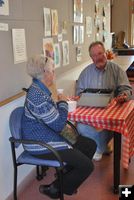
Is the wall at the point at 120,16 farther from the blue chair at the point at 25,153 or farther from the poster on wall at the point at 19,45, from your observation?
the blue chair at the point at 25,153

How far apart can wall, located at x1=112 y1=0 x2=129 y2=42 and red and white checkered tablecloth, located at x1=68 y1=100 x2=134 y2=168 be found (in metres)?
5.23

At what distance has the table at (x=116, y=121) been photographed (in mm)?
2033

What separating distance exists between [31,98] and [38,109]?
0.08 meters

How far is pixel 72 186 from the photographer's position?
6.43 ft

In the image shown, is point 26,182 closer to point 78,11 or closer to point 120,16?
point 78,11

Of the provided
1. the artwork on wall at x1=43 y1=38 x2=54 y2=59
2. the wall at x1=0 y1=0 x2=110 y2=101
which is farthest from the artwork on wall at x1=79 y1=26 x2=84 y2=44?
the artwork on wall at x1=43 y1=38 x2=54 y2=59

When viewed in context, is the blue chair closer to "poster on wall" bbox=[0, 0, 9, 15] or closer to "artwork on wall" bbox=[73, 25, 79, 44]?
"poster on wall" bbox=[0, 0, 9, 15]

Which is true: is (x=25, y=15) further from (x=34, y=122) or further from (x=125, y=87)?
(x=125, y=87)

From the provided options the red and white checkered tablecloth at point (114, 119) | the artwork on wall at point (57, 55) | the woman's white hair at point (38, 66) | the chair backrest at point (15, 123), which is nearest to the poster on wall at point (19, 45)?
the woman's white hair at point (38, 66)

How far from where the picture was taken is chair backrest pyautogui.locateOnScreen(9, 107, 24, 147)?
1.91m

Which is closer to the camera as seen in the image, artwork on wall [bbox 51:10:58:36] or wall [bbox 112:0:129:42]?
artwork on wall [bbox 51:10:58:36]

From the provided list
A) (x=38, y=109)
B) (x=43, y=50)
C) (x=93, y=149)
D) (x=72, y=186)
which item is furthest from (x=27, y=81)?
(x=72, y=186)

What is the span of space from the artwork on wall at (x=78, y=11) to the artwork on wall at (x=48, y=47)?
88 cm

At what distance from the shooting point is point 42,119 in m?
1.83
